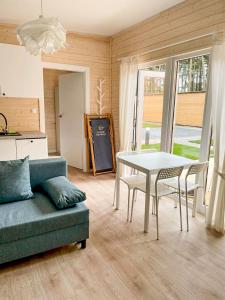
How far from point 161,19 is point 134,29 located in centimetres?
70

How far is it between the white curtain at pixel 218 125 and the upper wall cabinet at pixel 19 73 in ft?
8.94

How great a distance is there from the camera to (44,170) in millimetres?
2682

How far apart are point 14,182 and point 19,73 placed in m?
2.19

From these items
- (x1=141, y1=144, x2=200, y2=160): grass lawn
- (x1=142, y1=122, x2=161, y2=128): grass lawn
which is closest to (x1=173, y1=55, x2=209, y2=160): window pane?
(x1=141, y1=144, x2=200, y2=160): grass lawn

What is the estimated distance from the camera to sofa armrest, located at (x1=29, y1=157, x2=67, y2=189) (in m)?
2.63

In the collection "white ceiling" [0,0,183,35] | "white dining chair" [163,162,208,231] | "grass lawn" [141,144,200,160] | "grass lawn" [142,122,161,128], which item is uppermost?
"white ceiling" [0,0,183,35]

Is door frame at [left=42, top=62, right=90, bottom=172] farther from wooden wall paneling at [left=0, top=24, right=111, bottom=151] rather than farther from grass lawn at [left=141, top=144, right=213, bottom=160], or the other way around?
grass lawn at [left=141, top=144, right=213, bottom=160]

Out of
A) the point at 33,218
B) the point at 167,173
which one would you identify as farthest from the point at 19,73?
the point at 167,173

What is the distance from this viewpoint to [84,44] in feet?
14.7

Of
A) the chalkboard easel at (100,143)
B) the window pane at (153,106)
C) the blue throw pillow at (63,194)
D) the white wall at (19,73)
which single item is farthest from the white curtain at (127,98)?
the blue throw pillow at (63,194)

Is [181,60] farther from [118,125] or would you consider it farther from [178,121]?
[118,125]

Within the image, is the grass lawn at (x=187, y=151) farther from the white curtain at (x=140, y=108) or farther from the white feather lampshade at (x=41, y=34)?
the white feather lampshade at (x=41, y=34)

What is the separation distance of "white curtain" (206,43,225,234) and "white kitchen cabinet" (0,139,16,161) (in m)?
2.77

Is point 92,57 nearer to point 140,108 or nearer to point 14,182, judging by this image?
point 140,108
